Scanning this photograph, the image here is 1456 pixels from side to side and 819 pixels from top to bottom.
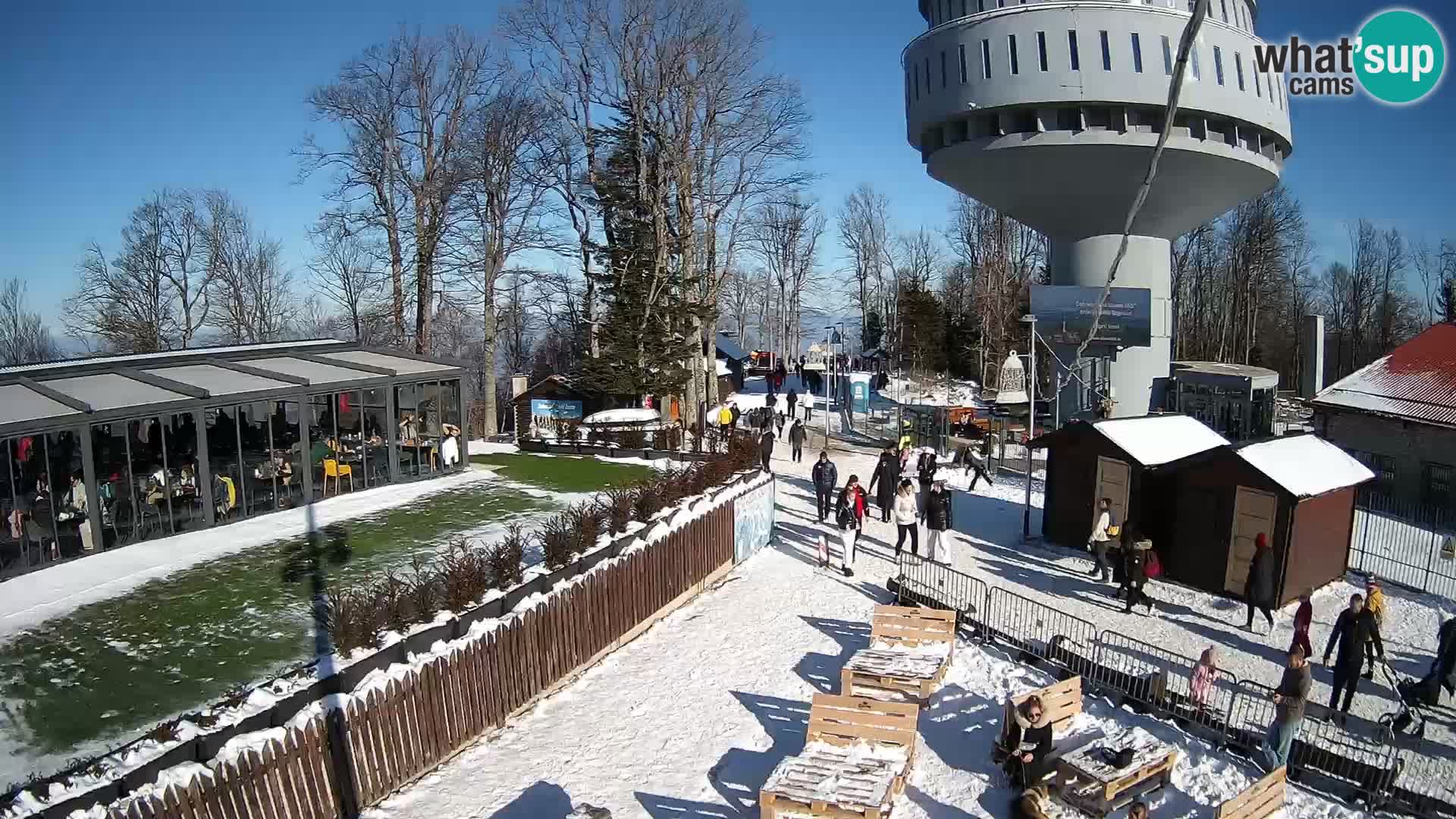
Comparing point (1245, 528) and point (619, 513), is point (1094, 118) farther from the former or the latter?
point (619, 513)

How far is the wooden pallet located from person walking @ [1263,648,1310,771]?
3.12 feet

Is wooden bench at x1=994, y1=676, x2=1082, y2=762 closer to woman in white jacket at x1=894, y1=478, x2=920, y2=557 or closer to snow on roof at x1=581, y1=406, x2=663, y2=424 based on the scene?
woman in white jacket at x1=894, y1=478, x2=920, y2=557

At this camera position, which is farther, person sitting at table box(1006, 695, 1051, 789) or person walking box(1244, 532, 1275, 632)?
person walking box(1244, 532, 1275, 632)

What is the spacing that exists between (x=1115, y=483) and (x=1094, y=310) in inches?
591

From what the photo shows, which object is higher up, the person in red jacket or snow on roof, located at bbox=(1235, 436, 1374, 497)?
snow on roof, located at bbox=(1235, 436, 1374, 497)

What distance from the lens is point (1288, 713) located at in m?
8.91

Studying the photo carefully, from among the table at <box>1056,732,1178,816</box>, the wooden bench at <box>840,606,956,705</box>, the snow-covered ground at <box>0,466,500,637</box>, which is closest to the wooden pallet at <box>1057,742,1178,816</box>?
the table at <box>1056,732,1178,816</box>

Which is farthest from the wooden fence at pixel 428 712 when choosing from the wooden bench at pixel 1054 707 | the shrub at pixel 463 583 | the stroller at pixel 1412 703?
the stroller at pixel 1412 703

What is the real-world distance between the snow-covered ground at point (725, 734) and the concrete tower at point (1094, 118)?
62.4ft

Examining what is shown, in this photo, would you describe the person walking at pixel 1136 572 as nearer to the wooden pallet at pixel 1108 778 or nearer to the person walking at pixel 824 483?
the wooden pallet at pixel 1108 778

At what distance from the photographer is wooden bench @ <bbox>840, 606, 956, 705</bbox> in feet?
36.1

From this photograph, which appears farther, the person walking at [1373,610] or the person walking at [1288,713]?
the person walking at [1373,610]

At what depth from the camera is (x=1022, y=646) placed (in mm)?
12539

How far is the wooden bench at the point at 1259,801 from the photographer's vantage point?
25.1 ft
